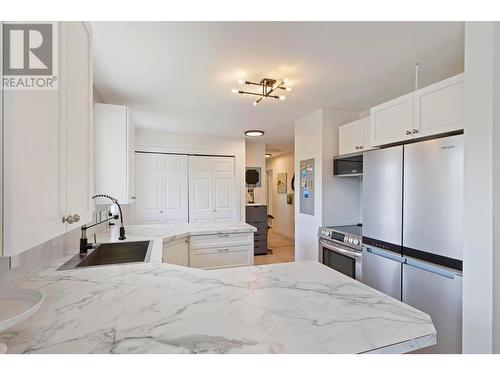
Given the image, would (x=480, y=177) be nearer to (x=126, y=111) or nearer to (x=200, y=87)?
(x=200, y=87)

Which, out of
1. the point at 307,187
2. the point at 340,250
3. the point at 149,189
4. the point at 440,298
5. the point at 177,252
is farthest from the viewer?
the point at 149,189

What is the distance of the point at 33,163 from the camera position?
2.51 feet

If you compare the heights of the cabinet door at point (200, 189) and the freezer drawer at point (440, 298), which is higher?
the cabinet door at point (200, 189)

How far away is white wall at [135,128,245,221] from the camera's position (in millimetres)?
4602

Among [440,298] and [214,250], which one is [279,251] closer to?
[214,250]

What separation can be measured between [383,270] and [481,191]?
995 mm

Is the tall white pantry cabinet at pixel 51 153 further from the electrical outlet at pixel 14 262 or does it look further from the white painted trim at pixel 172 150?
the white painted trim at pixel 172 150

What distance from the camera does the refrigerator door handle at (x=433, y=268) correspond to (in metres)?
1.61

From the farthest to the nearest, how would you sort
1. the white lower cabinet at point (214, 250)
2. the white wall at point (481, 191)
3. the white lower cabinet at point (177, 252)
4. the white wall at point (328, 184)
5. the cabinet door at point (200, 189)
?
the cabinet door at point (200, 189) → the white wall at point (328, 184) → the white lower cabinet at point (214, 250) → the white lower cabinet at point (177, 252) → the white wall at point (481, 191)

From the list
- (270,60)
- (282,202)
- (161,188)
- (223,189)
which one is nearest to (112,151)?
(270,60)

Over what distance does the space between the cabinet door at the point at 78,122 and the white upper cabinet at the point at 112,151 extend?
126 cm

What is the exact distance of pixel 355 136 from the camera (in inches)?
114

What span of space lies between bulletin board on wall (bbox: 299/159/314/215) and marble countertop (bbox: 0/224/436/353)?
2156 mm

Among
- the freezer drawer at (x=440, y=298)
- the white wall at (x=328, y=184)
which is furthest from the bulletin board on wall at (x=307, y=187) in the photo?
the freezer drawer at (x=440, y=298)
